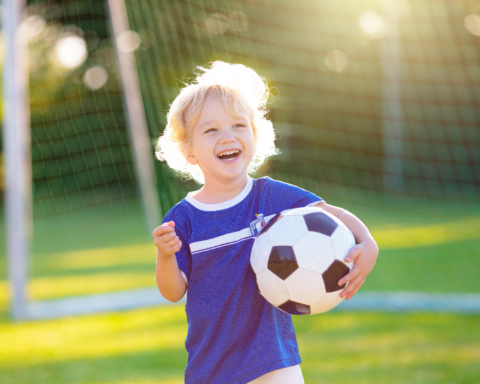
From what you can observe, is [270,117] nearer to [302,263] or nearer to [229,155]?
[229,155]

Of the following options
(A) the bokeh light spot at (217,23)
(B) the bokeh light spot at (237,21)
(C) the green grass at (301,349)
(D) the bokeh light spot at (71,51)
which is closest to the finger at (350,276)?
(C) the green grass at (301,349)

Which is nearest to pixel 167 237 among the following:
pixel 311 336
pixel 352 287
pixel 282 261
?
pixel 282 261

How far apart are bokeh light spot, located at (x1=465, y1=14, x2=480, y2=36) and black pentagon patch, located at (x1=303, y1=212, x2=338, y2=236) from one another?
8215 millimetres

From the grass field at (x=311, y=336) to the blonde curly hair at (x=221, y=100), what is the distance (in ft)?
5.39

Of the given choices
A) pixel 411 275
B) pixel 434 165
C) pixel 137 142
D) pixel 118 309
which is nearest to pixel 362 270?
pixel 118 309

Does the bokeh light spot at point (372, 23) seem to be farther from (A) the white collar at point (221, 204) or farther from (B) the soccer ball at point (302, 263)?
(B) the soccer ball at point (302, 263)

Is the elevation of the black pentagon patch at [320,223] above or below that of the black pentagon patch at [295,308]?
above

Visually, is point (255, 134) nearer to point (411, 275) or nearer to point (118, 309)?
point (118, 309)

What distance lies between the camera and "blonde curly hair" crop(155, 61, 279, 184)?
76.0 inches

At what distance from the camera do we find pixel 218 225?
183 cm

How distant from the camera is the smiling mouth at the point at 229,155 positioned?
1.88 m

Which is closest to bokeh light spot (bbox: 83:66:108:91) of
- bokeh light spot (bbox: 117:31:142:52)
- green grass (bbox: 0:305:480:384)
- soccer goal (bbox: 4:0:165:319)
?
soccer goal (bbox: 4:0:165:319)

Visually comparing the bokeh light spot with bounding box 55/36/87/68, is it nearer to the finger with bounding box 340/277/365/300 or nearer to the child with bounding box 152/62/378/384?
the child with bounding box 152/62/378/384

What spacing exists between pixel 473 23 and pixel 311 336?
7.02m
